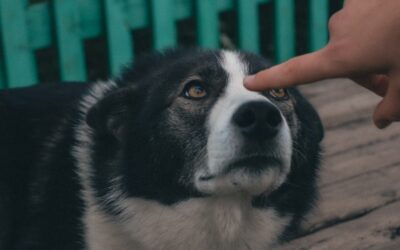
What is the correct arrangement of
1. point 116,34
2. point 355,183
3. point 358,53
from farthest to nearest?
point 116,34 → point 355,183 → point 358,53

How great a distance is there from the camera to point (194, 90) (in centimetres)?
225

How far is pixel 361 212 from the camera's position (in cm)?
309

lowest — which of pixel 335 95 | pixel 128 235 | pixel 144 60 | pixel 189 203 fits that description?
pixel 335 95

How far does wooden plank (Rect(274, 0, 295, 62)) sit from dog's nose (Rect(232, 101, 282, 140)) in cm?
292

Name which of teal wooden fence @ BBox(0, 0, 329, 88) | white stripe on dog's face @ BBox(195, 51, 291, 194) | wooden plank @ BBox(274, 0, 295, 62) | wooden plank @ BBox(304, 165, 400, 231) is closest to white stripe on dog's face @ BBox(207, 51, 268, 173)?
white stripe on dog's face @ BBox(195, 51, 291, 194)

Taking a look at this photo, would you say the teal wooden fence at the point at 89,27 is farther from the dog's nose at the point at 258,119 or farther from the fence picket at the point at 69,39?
the dog's nose at the point at 258,119

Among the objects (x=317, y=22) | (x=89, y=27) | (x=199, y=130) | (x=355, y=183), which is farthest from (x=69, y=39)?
(x=199, y=130)

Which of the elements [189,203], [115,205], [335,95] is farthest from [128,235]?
[335,95]

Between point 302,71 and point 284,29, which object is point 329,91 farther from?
point 302,71

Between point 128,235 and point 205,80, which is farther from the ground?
point 205,80

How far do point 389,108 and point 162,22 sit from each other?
9.44 ft

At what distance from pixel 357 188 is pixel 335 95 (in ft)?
4.36

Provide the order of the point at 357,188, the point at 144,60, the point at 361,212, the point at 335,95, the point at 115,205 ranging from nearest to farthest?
the point at 115,205 < the point at 144,60 < the point at 361,212 < the point at 357,188 < the point at 335,95

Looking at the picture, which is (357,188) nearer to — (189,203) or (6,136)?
(189,203)
